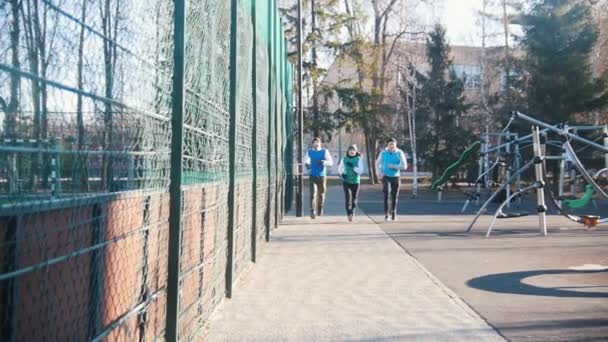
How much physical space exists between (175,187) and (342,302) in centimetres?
300

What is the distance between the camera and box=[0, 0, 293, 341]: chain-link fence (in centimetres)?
212

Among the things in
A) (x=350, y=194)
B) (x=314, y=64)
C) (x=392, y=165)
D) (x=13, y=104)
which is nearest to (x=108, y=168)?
(x=13, y=104)

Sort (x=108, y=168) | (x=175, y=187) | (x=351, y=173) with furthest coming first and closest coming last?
(x=351, y=173), (x=175, y=187), (x=108, y=168)

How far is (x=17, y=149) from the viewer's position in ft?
6.75

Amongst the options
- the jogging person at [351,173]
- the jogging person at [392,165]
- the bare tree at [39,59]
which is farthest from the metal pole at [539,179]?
the bare tree at [39,59]

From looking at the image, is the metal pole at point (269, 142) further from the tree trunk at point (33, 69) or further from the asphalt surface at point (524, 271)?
the tree trunk at point (33, 69)

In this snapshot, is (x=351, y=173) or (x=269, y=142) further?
(x=351, y=173)

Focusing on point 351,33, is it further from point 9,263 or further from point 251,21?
point 9,263

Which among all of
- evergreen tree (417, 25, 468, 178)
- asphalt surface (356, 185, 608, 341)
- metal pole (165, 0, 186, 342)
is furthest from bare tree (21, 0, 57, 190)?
evergreen tree (417, 25, 468, 178)

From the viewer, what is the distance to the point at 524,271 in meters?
8.43

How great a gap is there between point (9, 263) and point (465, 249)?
30.6 ft

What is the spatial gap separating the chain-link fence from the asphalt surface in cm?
266

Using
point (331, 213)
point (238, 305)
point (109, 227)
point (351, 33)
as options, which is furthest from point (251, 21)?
point (351, 33)

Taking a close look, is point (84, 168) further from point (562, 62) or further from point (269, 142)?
point (562, 62)
